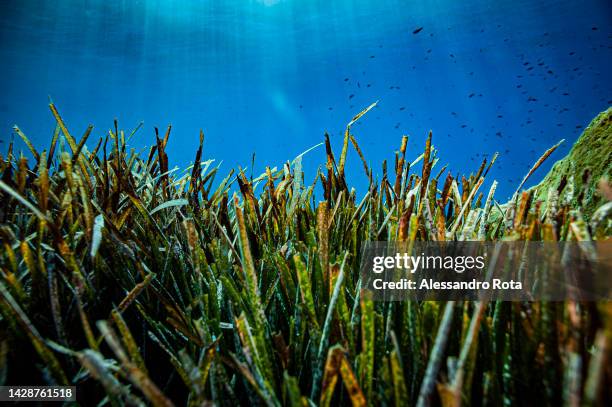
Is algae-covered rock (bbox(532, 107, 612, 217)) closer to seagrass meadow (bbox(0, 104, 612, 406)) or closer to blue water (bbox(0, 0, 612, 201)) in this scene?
seagrass meadow (bbox(0, 104, 612, 406))

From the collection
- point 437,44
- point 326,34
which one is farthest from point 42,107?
point 437,44

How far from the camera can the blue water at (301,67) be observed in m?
27.9

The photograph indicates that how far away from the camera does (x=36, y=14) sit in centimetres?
2350

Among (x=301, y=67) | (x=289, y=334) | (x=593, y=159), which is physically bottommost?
(x=289, y=334)

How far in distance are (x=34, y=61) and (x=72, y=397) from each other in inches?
1735

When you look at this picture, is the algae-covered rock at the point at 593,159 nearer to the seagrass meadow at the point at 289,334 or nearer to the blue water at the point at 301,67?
the seagrass meadow at the point at 289,334

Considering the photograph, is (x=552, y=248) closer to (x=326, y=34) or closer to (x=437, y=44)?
(x=326, y=34)

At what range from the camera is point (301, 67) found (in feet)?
143

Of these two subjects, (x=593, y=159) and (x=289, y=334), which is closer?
(x=289, y=334)

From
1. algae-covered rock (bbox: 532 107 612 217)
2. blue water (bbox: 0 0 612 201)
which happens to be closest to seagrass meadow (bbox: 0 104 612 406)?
algae-covered rock (bbox: 532 107 612 217)

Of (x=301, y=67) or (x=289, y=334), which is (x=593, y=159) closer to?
(x=289, y=334)

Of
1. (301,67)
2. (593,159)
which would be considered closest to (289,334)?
(593,159)

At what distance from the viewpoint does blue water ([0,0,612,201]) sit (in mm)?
27938

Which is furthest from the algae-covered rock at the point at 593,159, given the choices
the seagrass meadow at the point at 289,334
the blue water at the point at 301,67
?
the blue water at the point at 301,67
